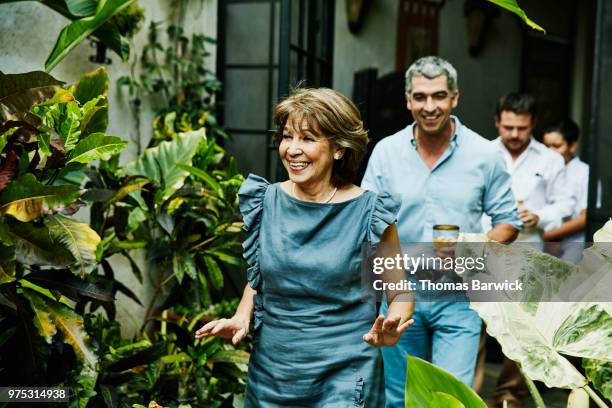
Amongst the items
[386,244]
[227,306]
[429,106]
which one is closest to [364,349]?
[386,244]

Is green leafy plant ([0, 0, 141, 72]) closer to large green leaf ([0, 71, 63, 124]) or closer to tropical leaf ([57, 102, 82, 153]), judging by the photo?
tropical leaf ([57, 102, 82, 153])

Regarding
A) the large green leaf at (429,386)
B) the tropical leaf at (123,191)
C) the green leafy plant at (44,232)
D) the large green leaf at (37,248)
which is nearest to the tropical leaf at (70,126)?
the green leafy plant at (44,232)

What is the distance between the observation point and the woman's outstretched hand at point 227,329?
110 inches

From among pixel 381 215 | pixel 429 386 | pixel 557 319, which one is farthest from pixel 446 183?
pixel 429 386

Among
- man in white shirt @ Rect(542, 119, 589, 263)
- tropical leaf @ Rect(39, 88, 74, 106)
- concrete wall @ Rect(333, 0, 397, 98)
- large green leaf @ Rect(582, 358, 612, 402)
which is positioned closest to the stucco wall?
concrete wall @ Rect(333, 0, 397, 98)

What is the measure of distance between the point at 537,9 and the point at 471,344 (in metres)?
7.20

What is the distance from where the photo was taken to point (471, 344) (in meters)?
3.74

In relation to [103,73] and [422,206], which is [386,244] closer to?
[422,206]

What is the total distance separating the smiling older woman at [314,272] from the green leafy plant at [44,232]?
1.92ft

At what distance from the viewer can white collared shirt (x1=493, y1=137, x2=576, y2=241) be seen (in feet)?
17.1

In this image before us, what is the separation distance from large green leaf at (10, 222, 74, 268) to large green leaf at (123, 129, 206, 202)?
1.21 meters

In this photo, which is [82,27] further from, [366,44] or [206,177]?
[366,44]

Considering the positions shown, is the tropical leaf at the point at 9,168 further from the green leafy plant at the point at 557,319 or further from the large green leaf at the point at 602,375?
the large green leaf at the point at 602,375

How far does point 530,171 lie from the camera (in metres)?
5.24
